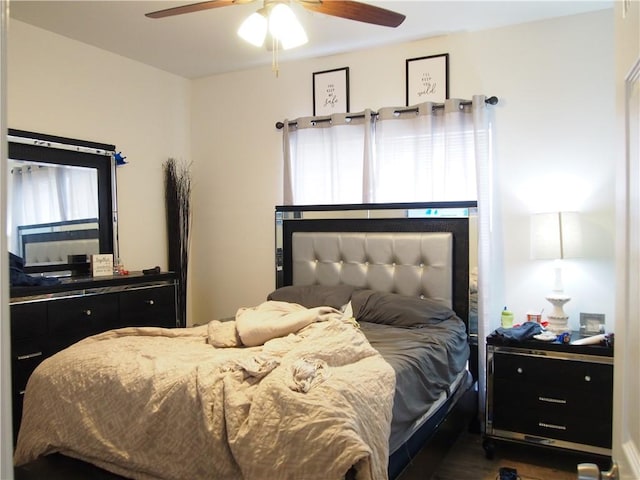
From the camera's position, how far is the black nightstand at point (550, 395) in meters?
2.66

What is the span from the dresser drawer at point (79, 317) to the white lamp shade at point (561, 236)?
112 inches

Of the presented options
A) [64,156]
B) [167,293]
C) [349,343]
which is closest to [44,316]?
[167,293]

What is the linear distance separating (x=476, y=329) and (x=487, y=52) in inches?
75.0

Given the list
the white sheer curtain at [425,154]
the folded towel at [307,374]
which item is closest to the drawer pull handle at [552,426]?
the white sheer curtain at [425,154]

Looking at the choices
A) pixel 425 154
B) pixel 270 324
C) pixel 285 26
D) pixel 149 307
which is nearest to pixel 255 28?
pixel 285 26

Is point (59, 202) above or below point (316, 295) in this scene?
above

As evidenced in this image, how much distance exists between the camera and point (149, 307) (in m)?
3.64

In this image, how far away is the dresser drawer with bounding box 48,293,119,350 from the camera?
303 cm

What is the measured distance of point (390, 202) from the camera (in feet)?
12.0

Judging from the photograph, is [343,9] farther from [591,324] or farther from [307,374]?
[591,324]

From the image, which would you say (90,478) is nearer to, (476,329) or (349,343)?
(349,343)

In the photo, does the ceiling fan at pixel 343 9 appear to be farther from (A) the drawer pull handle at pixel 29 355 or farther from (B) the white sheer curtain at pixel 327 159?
(A) the drawer pull handle at pixel 29 355

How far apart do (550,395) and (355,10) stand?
2302 mm

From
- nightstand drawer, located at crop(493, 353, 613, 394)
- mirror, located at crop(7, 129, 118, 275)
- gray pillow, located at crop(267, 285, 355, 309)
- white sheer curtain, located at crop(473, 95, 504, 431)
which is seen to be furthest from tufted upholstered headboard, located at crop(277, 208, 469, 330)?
mirror, located at crop(7, 129, 118, 275)
